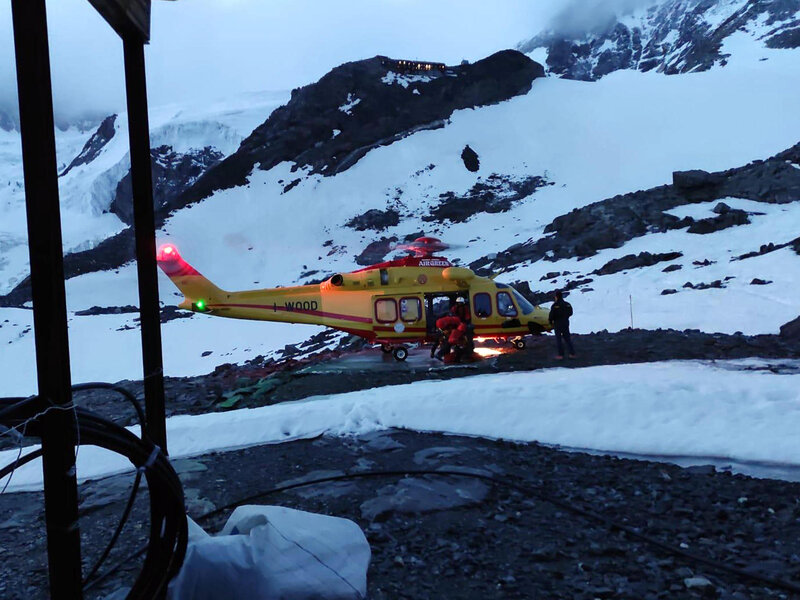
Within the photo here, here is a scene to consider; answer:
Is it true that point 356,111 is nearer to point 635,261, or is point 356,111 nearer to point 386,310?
point 635,261

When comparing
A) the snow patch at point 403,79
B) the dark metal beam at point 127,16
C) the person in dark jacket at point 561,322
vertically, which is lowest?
the person in dark jacket at point 561,322

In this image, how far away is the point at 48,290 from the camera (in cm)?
204

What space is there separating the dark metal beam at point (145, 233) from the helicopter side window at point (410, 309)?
1026cm

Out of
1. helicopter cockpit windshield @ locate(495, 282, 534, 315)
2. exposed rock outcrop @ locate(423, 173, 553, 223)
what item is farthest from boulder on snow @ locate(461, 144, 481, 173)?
helicopter cockpit windshield @ locate(495, 282, 534, 315)

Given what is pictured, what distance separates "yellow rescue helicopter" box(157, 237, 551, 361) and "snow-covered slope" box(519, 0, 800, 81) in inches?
3367

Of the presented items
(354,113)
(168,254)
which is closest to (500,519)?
(168,254)

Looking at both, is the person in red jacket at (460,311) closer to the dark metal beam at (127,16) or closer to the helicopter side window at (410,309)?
the helicopter side window at (410,309)

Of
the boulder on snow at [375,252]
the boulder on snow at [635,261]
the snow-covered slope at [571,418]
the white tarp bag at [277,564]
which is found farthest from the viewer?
the boulder on snow at [375,252]

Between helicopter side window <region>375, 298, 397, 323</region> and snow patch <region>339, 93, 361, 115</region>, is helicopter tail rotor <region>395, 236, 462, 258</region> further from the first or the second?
snow patch <region>339, 93, 361, 115</region>

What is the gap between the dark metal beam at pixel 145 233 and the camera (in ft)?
11.1

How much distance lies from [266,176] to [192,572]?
62700mm

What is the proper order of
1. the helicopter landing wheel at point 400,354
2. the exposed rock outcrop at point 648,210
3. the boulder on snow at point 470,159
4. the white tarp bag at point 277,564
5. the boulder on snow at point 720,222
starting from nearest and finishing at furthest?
the white tarp bag at point 277,564, the helicopter landing wheel at point 400,354, the boulder on snow at point 720,222, the exposed rock outcrop at point 648,210, the boulder on snow at point 470,159

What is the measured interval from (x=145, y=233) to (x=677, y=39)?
167 m

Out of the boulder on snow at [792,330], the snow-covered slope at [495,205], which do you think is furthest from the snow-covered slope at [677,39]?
the boulder on snow at [792,330]
